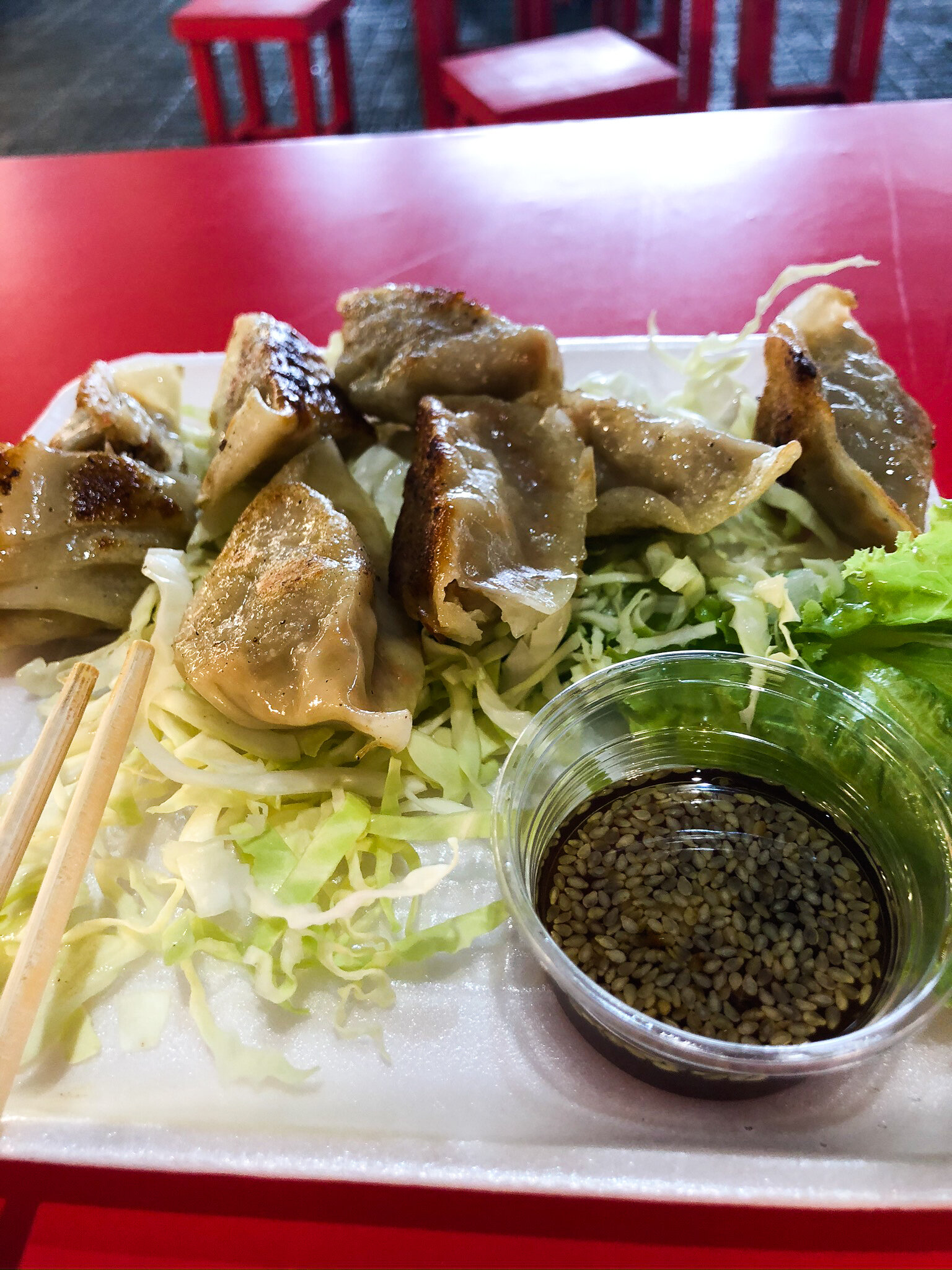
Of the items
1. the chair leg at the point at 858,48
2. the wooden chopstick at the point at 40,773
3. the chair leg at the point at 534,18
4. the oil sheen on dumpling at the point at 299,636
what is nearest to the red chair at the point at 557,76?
the chair leg at the point at 534,18

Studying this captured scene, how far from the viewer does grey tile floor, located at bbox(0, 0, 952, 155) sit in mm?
8336

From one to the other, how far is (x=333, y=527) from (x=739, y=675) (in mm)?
903

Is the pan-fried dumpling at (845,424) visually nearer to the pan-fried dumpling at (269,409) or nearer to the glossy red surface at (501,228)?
the glossy red surface at (501,228)

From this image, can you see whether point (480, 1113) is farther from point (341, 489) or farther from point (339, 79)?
point (339, 79)

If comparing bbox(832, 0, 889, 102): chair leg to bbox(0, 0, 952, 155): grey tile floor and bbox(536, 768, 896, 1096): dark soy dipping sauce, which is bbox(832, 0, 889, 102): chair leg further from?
bbox(536, 768, 896, 1096): dark soy dipping sauce

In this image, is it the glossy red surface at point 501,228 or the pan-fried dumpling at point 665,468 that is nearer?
the pan-fried dumpling at point 665,468

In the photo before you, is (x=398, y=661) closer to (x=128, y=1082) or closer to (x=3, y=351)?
(x=128, y=1082)

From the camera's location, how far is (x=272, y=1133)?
133cm

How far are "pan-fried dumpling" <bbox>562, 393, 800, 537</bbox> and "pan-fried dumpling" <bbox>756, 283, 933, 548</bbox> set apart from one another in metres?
0.14

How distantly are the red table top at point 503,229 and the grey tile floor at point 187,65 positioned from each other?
14.0 feet

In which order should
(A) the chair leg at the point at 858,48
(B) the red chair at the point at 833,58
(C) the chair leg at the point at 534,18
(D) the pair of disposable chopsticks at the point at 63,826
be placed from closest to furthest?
(D) the pair of disposable chopsticks at the point at 63,826
(B) the red chair at the point at 833,58
(A) the chair leg at the point at 858,48
(C) the chair leg at the point at 534,18

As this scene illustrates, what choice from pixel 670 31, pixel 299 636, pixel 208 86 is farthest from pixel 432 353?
pixel 670 31

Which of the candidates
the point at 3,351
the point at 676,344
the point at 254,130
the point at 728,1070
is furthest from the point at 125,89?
the point at 728,1070

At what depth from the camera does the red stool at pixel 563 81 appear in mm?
5238
